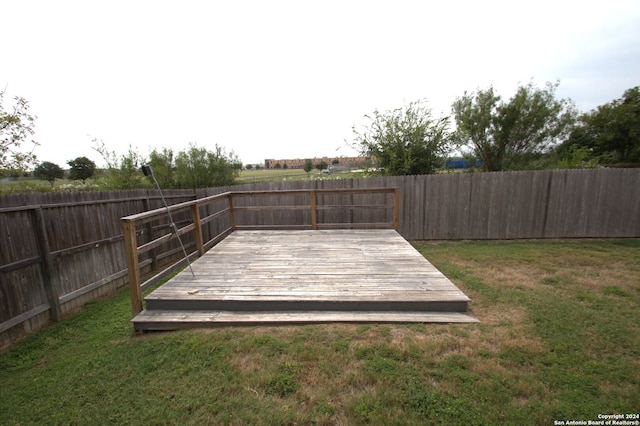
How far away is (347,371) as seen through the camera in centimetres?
203

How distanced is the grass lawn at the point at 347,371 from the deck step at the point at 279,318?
86 millimetres

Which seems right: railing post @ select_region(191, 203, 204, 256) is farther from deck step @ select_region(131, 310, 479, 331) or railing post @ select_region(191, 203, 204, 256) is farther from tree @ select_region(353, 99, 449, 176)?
tree @ select_region(353, 99, 449, 176)

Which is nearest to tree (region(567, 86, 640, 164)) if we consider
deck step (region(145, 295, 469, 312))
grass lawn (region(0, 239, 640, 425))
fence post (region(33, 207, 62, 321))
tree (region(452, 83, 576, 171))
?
tree (region(452, 83, 576, 171))

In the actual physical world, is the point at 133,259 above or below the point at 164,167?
below

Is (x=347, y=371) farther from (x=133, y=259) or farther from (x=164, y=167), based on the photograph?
(x=164, y=167)

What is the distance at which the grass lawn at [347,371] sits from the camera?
171 cm

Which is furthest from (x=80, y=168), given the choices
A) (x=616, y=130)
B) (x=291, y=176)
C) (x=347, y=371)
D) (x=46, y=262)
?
(x=616, y=130)

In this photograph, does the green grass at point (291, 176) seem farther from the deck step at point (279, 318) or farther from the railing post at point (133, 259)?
the railing post at point (133, 259)

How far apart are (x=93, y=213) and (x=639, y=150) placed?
26315 millimetres

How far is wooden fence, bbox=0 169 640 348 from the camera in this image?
3.59 metres

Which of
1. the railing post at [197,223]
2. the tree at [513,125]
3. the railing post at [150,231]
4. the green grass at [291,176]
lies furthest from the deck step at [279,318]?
the tree at [513,125]

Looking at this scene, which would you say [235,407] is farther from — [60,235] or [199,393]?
[60,235]

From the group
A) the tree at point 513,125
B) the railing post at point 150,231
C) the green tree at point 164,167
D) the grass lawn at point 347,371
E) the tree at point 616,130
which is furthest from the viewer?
the tree at point 616,130

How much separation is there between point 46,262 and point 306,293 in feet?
11.5
